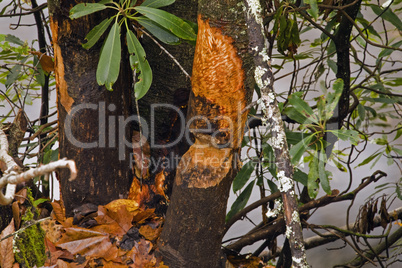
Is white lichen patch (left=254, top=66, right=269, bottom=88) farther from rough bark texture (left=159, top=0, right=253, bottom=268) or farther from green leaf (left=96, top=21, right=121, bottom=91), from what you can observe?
green leaf (left=96, top=21, right=121, bottom=91)

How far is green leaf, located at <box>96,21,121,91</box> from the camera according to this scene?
2.56ft

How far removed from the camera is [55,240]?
2.92 ft

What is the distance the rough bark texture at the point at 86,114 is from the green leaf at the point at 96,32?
4cm

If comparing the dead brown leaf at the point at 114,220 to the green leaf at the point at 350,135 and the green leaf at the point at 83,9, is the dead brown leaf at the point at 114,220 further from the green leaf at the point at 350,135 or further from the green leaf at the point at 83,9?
the green leaf at the point at 350,135

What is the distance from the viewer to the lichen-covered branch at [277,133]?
555 mm

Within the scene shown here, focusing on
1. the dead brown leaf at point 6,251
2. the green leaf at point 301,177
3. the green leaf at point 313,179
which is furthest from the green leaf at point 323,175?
the dead brown leaf at point 6,251

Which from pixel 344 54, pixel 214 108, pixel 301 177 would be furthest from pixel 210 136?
pixel 344 54

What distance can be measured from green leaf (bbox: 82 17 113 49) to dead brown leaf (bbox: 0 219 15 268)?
45cm

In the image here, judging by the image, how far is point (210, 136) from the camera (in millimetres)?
765

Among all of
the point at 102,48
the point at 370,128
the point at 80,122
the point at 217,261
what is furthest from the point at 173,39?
the point at 370,128

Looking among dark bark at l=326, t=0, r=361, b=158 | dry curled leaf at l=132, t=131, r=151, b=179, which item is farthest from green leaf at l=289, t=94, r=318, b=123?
dry curled leaf at l=132, t=131, r=151, b=179

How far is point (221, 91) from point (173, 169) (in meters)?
0.34

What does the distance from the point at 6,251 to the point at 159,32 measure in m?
0.60

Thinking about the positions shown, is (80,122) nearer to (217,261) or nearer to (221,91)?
(221,91)
